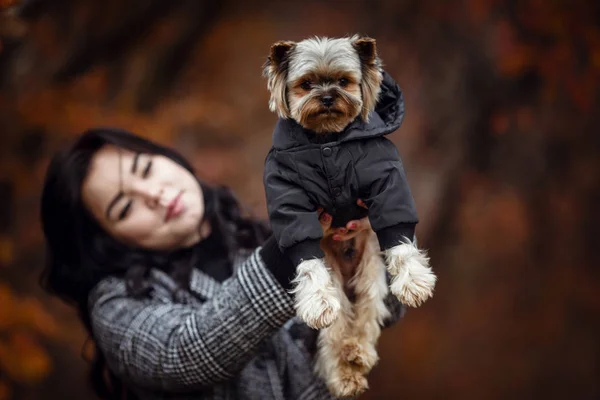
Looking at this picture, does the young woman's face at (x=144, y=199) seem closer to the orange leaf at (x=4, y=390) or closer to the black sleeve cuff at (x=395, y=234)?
the black sleeve cuff at (x=395, y=234)

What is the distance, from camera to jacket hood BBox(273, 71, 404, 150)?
1378 millimetres

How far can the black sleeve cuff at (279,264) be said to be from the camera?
157 centimetres

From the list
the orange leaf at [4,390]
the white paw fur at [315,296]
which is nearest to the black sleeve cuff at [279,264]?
the white paw fur at [315,296]

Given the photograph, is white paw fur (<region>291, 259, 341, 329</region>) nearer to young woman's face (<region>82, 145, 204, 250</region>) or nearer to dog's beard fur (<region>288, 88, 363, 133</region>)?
dog's beard fur (<region>288, 88, 363, 133</region>)

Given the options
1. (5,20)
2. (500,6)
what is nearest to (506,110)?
(500,6)

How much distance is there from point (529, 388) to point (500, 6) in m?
2.49

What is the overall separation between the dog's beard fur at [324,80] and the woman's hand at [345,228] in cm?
20

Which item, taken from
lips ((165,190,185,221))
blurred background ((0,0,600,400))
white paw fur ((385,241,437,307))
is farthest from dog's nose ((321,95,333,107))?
blurred background ((0,0,600,400))

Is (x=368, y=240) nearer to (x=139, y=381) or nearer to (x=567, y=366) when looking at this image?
(x=139, y=381)

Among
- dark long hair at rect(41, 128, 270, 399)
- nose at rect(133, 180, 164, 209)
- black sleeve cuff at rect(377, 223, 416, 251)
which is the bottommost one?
dark long hair at rect(41, 128, 270, 399)

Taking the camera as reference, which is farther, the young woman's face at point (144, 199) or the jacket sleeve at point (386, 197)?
the young woman's face at point (144, 199)

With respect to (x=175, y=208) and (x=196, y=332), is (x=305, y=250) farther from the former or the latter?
(x=175, y=208)

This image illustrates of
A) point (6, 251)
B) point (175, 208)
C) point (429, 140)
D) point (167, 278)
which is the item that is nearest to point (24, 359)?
point (6, 251)

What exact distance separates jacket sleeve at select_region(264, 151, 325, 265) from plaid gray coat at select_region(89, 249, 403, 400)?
0.90ft
